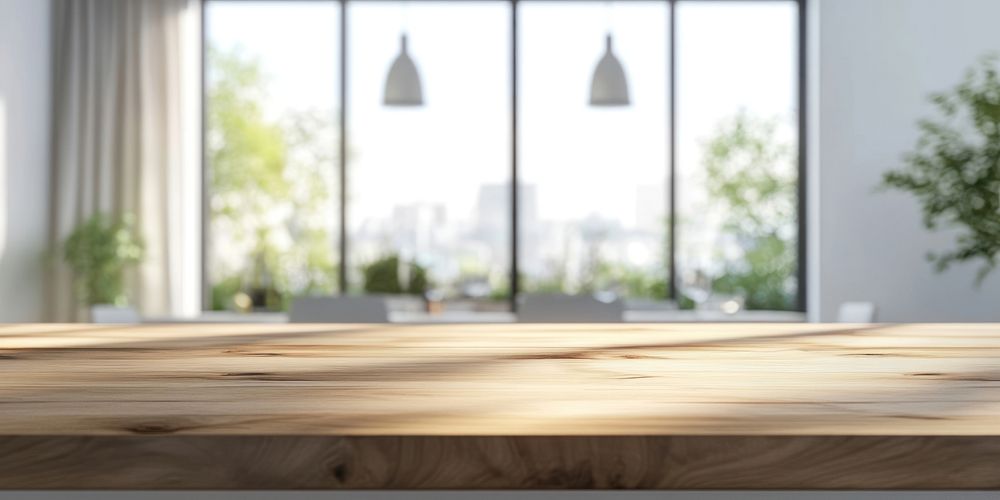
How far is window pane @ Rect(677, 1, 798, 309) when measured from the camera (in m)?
6.68

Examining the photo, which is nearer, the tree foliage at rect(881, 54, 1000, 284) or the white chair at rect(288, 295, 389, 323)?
the white chair at rect(288, 295, 389, 323)

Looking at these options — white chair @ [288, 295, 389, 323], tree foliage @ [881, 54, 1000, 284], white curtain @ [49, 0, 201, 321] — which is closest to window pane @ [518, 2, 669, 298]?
tree foliage @ [881, 54, 1000, 284]

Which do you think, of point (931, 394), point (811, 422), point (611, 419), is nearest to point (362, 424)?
point (611, 419)

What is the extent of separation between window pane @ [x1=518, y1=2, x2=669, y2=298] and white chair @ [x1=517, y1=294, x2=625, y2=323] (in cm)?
295

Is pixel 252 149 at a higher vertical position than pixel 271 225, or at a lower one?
higher

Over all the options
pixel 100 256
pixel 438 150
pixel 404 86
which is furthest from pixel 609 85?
pixel 100 256

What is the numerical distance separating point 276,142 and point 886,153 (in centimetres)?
363

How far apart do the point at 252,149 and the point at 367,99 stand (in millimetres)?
780

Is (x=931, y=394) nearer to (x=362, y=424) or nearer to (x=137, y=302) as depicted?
(x=362, y=424)

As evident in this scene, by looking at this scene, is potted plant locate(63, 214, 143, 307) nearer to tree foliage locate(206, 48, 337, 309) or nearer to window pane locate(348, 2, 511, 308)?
tree foliage locate(206, 48, 337, 309)

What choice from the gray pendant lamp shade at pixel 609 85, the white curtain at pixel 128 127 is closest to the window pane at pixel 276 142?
the white curtain at pixel 128 127

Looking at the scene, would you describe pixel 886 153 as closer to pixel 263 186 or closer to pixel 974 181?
pixel 974 181

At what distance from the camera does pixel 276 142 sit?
674 centimetres

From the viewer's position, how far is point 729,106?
665 centimetres
